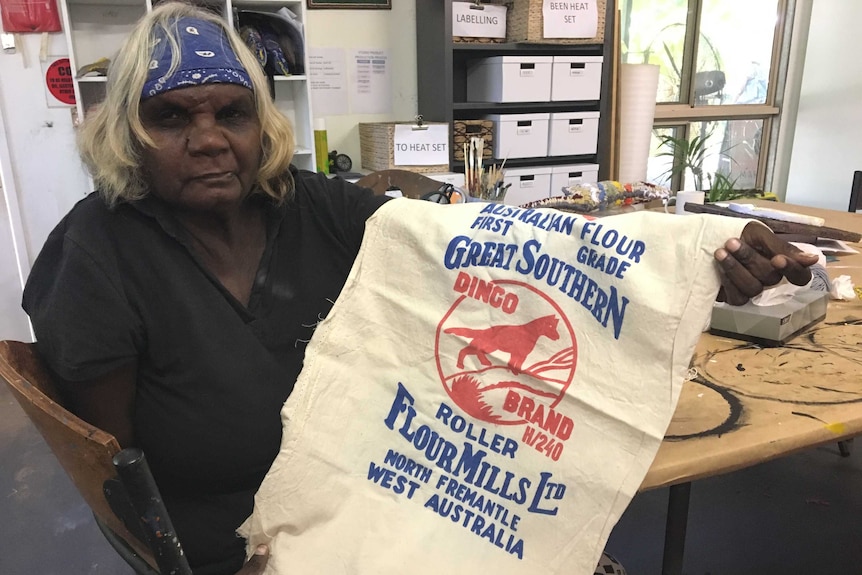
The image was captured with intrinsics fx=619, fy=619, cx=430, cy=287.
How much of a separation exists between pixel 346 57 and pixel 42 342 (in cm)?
254

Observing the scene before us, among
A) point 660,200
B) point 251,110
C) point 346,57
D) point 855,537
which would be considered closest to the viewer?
point 251,110

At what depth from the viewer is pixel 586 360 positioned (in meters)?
0.78

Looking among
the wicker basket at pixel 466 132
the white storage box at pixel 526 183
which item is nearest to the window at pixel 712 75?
the white storage box at pixel 526 183

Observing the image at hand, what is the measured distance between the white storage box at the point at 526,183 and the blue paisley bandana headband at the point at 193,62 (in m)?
2.06

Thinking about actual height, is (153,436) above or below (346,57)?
below

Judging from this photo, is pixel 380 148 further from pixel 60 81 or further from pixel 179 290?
pixel 179 290

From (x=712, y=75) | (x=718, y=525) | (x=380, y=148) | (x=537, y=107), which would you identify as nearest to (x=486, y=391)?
(x=718, y=525)

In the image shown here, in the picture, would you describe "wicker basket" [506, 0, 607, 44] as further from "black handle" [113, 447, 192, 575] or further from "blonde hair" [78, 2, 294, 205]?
"black handle" [113, 447, 192, 575]

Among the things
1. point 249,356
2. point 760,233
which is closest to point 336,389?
point 249,356

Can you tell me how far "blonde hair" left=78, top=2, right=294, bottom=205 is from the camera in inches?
35.5

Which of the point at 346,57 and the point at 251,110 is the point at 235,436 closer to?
the point at 251,110

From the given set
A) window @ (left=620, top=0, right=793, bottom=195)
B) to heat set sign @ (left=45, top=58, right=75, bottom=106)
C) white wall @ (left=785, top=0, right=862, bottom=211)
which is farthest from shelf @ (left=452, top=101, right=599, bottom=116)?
white wall @ (left=785, top=0, right=862, bottom=211)

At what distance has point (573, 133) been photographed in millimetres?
3059

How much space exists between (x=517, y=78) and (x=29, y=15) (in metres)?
→ 2.06
